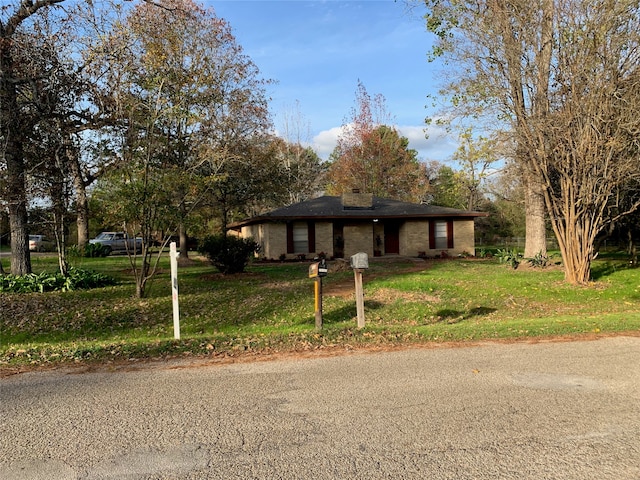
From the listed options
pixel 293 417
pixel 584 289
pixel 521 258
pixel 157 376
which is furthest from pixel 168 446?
pixel 521 258

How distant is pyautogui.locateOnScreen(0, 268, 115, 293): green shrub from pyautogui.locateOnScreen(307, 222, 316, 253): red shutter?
12267mm

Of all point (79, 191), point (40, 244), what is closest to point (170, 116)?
point (79, 191)

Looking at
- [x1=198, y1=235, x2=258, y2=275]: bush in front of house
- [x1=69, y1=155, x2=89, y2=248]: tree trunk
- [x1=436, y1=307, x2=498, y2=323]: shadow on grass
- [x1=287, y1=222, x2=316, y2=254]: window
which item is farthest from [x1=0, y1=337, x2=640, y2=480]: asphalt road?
[x1=287, y1=222, x2=316, y2=254]: window

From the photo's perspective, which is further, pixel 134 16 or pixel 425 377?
pixel 134 16

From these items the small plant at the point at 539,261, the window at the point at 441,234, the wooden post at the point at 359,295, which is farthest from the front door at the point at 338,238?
the wooden post at the point at 359,295

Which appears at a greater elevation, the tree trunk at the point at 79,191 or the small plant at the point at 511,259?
the tree trunk at the point at 79,191

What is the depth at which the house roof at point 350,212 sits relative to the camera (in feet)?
79.2

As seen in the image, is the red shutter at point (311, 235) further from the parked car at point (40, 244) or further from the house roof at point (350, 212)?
the parked car at point (40, 244)

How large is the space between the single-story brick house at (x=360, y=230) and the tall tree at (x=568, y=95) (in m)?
10.4

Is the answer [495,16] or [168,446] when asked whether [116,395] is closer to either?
[168,446]

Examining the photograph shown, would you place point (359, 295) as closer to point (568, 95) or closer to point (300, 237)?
point (568, 95)

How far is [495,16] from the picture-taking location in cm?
1394

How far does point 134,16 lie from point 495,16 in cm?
1218

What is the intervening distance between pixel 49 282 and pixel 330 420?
38.9 feet
